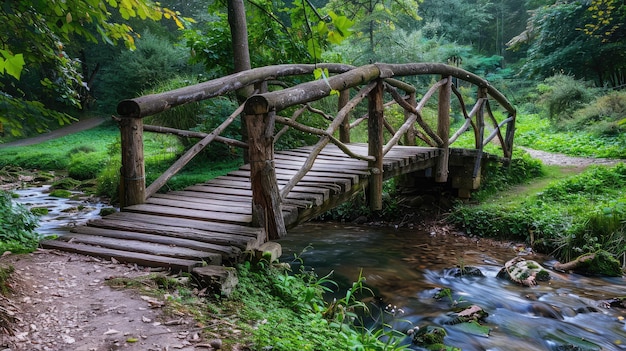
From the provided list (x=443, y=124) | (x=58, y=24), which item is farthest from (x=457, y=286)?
(x=58, y=24)

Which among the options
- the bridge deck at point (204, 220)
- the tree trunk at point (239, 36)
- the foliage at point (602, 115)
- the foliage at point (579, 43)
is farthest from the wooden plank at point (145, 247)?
the foliage at point (579, 43)

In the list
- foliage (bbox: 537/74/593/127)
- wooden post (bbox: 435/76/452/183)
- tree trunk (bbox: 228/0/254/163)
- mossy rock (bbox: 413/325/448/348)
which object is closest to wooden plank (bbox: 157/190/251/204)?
tree trunk (bbox: 228/0/254/163)

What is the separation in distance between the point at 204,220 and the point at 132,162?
82 cm

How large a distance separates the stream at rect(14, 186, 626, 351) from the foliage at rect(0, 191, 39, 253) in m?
1.04

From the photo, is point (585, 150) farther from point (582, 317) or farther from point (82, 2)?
point (82, 2)

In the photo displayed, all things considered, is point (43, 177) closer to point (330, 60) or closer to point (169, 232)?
point (330, 60)

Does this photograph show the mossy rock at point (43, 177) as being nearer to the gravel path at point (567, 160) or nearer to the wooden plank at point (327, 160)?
the wooden plank at point (327, 160)

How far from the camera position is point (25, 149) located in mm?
17047

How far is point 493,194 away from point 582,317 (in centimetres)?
408

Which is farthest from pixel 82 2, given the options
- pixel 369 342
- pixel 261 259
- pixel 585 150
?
pixel 585 150

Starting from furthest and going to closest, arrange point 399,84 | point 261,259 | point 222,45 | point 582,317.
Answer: point 222,45 < point 399,84 < point 582,317 < point 261,259

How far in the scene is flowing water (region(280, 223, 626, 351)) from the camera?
4.45 m

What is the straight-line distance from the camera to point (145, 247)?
3.51 m

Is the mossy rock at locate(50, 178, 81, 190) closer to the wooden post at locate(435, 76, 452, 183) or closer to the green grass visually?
the green grass
